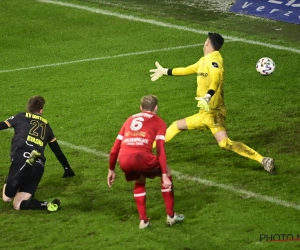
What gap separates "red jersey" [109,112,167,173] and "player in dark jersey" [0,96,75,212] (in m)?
1.32

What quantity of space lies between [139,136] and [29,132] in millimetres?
1845

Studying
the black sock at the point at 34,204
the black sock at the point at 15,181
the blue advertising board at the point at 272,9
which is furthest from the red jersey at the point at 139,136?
the blue advertising board at the point at 272,9

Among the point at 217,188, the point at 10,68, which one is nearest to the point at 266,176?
the point at 217,188

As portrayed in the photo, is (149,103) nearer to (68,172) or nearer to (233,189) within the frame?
(233,189)

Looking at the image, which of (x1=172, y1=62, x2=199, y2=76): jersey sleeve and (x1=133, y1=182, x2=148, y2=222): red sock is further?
(x1=172, y1=62, x2=199, y2=76): jersey sleeve

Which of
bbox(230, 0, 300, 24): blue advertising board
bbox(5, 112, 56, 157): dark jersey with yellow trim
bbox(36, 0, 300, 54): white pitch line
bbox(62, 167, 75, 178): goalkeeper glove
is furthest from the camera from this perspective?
bbox(230, 0, 300, 24): blue advertising board

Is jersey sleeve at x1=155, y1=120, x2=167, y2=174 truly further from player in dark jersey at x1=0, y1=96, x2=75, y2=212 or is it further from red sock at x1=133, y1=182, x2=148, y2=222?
player in dark jersey at x1=0, y1=96, x2=75, y2=212

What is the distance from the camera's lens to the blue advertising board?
21558mm

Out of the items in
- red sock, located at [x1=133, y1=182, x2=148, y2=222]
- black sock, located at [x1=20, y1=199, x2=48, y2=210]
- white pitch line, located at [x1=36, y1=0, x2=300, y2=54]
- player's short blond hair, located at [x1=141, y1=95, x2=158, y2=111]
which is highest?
player's short blond hair, located at [x1=141, y1=95, x2=158, y2=111]

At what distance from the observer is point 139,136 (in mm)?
10695

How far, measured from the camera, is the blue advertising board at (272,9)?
21558 millimetres

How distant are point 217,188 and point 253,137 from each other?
232 cm

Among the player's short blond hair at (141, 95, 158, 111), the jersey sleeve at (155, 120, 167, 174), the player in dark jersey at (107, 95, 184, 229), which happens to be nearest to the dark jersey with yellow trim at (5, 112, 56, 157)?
the player in dark jersey at (107, 95, 184, 229)

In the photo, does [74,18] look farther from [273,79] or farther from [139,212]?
[139,212]
